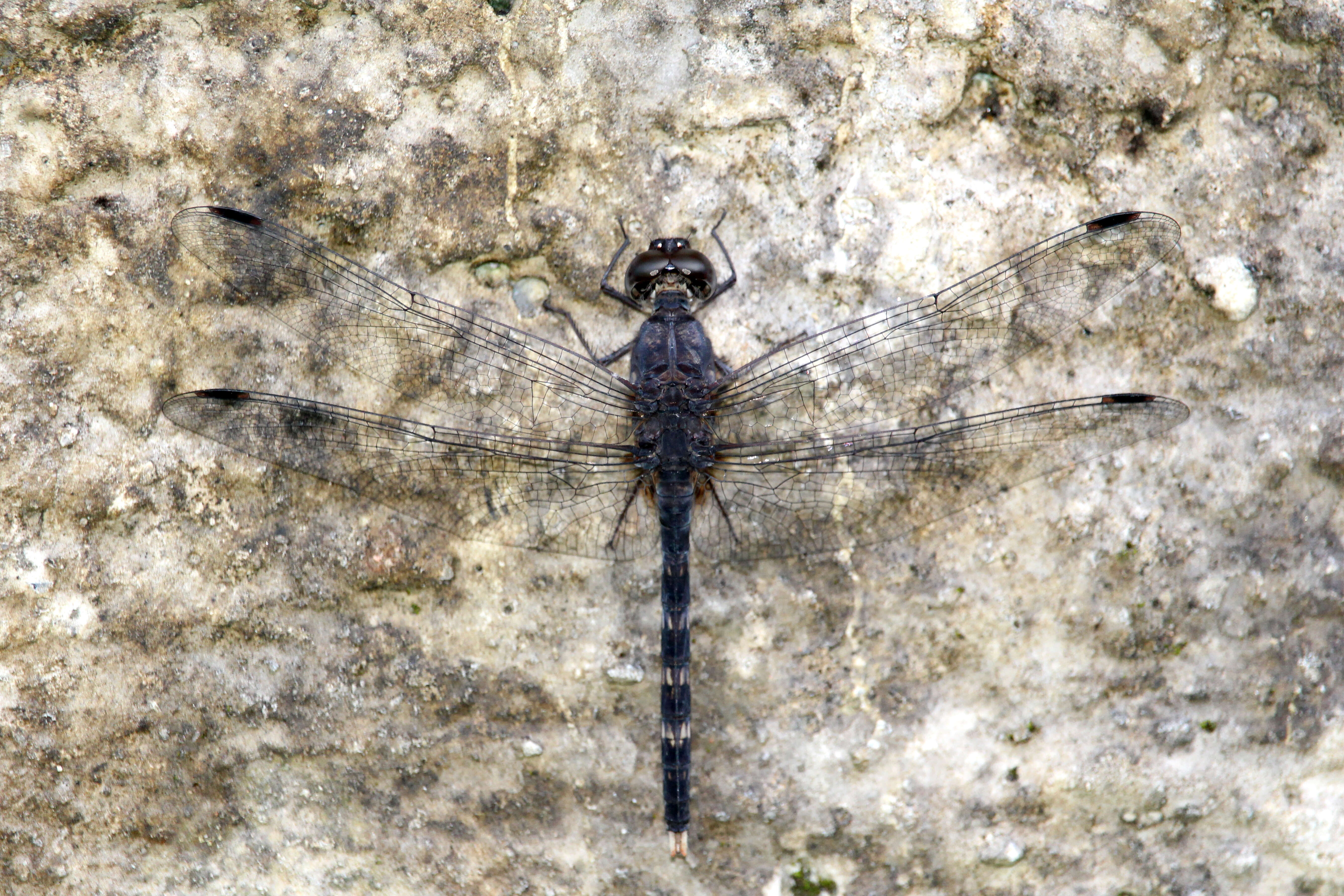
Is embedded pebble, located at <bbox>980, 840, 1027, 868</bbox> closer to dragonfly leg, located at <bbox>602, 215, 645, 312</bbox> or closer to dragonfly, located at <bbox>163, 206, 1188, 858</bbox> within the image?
dragonfly, located at <bbox>163, 206, 1188, 858</bbox>

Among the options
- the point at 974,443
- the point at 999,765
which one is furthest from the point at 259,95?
the point at 999,765

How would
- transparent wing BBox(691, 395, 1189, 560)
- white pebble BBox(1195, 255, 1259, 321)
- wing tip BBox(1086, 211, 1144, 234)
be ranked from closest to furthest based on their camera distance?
wing tip BBox(1086, 211, 1144, 234)
transparent wing BBox(691, 395, 1189, 560)
white pebble BBox(1195, 255, 1259, 321)

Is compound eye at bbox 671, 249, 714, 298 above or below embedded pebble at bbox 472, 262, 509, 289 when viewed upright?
below

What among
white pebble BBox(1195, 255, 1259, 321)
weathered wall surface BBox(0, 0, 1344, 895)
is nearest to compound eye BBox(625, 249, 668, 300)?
weathered wall surface BBox(0, 0, 1344, 895)

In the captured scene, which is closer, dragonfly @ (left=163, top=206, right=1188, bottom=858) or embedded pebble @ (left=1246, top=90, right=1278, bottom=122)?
dragonfly @ (left=163, top=206, right=1188, bottom=858)

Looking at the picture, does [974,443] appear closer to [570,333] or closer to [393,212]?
[570,333]

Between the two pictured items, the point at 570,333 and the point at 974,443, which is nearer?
the point at 974,443
